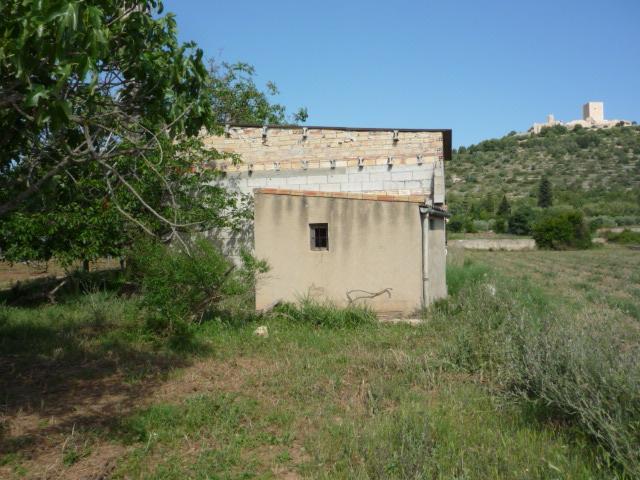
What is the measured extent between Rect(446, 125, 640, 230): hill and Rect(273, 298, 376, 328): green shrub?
45.4 m

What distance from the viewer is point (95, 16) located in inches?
127

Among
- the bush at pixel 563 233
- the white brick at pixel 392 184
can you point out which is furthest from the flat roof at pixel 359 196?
the bush at pixel 563 233

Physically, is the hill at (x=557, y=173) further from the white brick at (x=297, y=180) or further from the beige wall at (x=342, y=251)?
the beige wall at (x=342, y=251)

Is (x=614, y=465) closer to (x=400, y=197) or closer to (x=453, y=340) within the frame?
(x=453, y=340)

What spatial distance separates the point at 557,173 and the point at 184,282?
235ft

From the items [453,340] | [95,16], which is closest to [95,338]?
[453,340]

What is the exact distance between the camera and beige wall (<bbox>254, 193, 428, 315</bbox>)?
9.82m

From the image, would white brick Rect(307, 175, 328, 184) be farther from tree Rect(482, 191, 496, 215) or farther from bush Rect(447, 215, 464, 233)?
tree Rect(482, 191, 496, 215)

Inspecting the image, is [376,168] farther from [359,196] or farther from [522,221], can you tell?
[522,221]

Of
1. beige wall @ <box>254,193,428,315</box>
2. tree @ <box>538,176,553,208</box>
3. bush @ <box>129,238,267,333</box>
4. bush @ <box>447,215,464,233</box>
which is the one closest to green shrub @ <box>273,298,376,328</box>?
beige wall @ <box>254,193,428,315</box>

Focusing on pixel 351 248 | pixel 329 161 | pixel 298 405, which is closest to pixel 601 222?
pixel 329 161

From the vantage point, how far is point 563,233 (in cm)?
4162

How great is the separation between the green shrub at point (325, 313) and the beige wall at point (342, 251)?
26cm

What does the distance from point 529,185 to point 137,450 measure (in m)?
70.8
